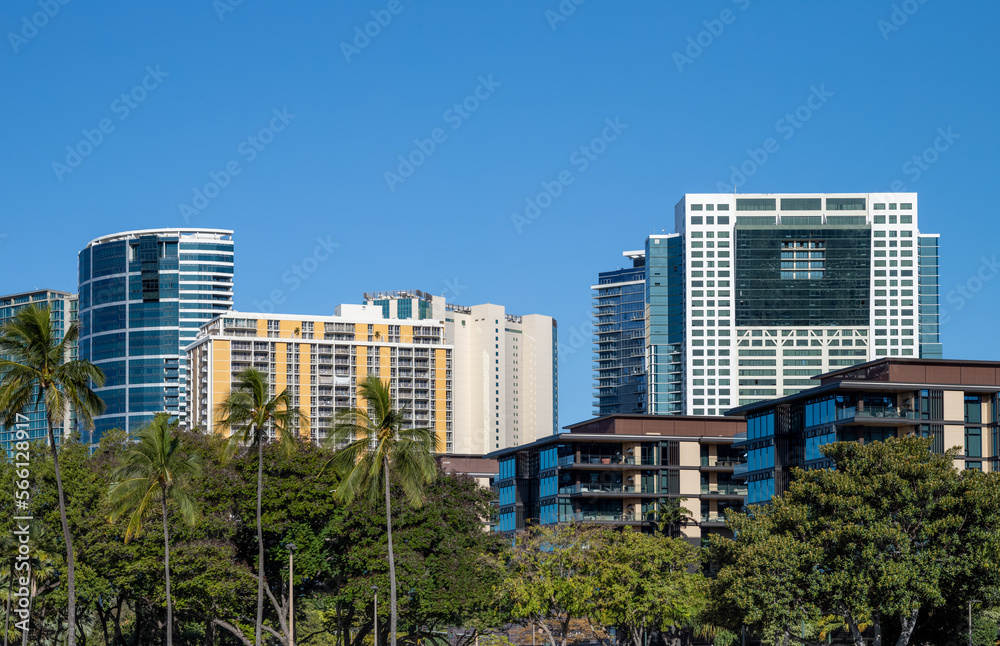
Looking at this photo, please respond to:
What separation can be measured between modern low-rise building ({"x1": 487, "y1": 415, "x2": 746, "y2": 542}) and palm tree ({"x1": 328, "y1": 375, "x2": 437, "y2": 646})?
195ft

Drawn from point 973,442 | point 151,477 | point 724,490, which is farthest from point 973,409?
point 151,477

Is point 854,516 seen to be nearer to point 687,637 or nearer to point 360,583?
point 360,583

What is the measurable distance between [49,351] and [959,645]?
48554 mm

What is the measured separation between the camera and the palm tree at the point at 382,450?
64250 millimetres

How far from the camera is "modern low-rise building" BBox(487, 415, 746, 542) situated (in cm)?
12538

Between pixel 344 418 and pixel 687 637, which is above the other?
pixel 344 418

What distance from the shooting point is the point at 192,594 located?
71688 mm

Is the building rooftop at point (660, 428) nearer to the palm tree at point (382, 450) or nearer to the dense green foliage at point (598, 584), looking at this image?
the dense green foliage at point (598, 584)

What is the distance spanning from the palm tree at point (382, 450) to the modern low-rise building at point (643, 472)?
59328 millimetres

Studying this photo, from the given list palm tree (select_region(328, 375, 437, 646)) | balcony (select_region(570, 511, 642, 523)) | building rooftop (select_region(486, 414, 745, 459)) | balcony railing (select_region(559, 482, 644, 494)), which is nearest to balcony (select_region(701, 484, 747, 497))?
building rooftop (select_region(486, 414, 745, 459))

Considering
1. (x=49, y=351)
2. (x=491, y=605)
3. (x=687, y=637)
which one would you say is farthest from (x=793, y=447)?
(x=49, y=351)

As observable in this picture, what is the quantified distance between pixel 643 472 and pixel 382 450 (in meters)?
65.9

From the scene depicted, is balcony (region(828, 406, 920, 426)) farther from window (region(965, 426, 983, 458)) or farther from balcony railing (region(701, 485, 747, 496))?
balcony railing (region(701, 485, 747, 496))

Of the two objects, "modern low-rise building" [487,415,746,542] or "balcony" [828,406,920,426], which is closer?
"balcony" [828,406,920,426]
